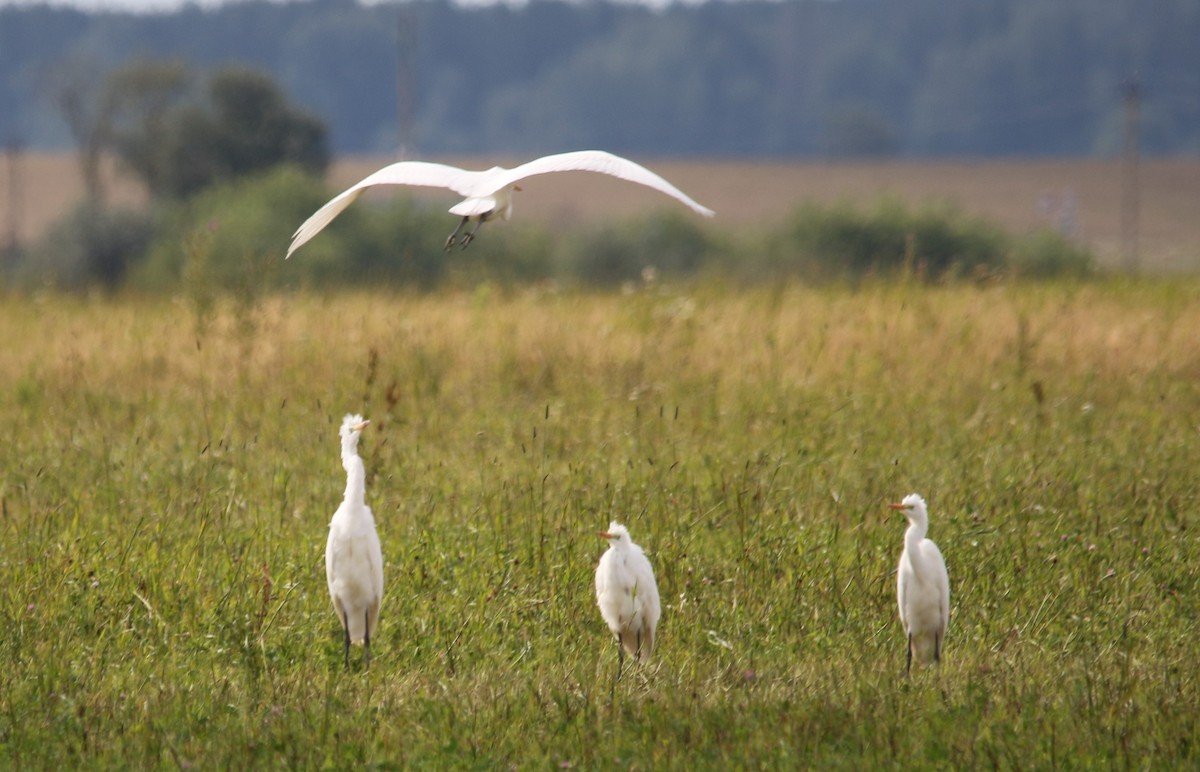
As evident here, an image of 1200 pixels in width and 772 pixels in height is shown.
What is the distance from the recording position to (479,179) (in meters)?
4.95

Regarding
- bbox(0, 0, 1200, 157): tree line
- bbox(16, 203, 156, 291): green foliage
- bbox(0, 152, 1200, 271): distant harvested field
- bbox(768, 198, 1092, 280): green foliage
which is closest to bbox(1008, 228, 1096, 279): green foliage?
bbox(768, 198, 1092, 280): green foliage

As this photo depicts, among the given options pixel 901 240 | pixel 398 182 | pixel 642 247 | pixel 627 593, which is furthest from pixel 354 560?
pixel 642 247

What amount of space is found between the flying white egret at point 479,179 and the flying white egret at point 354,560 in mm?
827

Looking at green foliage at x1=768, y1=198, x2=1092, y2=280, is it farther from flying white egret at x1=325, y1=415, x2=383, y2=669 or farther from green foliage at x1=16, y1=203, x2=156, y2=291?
flying white egret at x1=325, y1=415, x2=383, y2=669

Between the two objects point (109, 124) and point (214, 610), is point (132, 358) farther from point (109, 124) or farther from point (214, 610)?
point (109, 124)

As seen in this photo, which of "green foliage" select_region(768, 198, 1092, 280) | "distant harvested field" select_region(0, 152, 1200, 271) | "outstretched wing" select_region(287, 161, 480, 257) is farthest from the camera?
"distant harvested field" select_region(0, 152, 1200, 271)

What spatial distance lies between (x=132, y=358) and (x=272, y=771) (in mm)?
6893

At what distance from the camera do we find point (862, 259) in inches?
932

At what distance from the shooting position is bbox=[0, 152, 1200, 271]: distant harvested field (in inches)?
1651

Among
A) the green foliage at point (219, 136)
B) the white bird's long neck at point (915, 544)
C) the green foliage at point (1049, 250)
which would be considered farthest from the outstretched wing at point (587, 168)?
the green foliage at point (219, 136)

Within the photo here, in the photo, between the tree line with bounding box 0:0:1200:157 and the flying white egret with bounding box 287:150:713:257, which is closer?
the flying white egret with bounding box 287:150:713:257

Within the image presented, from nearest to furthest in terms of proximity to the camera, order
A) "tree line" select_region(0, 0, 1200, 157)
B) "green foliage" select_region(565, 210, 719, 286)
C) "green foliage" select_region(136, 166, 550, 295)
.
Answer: "green foliage" select_region(136, 166, 550, 295) → "green foliage" select_region(565, 210, 719, 286) → "tree line" select_region(0, 0, 1200, 157)

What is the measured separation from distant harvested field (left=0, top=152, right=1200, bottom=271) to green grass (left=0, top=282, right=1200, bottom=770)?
2861 cm

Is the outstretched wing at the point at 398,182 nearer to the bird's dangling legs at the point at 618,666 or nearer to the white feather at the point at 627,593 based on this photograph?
the white feather at the point at 627,593
